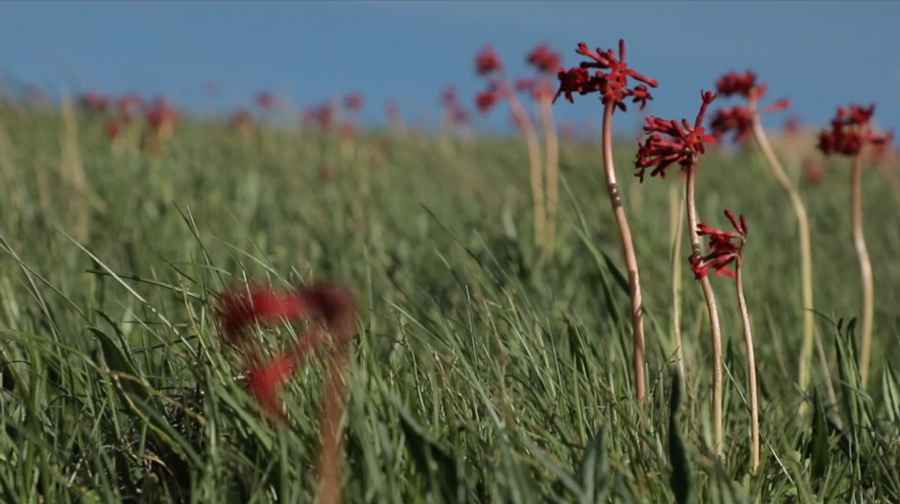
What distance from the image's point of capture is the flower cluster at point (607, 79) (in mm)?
1930

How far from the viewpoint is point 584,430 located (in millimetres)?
1908

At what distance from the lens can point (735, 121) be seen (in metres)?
3.20

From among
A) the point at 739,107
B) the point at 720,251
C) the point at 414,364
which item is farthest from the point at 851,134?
the point at 414,364

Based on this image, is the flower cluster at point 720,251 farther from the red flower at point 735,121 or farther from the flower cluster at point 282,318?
the red flower at point 735,121

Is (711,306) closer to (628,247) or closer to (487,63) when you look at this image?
(628,247)

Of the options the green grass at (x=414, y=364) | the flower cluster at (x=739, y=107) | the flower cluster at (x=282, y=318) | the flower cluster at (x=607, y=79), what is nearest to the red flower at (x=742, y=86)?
the flower cluster at (x=739, y=107)

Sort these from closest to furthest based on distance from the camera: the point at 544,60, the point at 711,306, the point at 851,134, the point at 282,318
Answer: the point at 711,306 < the point at 282,318 < the point at 851,134 < the point at 544,60

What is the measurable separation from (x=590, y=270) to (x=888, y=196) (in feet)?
20.4

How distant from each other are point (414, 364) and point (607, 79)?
0.65m

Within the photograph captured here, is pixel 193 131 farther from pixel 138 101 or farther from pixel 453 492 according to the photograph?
pixel 453 492

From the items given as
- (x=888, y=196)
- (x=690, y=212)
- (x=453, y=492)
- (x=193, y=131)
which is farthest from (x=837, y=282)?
(x=193, y=131)

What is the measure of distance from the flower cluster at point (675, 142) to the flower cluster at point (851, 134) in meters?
1.35

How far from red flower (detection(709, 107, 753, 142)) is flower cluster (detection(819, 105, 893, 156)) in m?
0.23

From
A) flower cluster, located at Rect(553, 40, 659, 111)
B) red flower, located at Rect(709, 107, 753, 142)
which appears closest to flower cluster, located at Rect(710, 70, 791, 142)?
red flower, located at Rect(709, 107, 753, 142)
